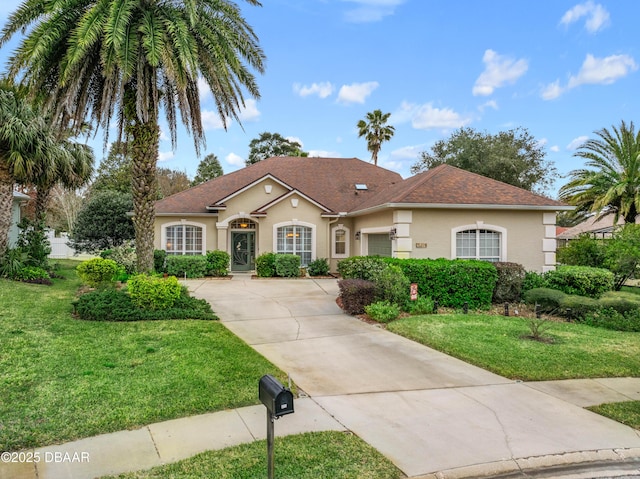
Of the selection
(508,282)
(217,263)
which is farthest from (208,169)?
(508,282)

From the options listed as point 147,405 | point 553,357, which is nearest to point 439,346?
point 553,357

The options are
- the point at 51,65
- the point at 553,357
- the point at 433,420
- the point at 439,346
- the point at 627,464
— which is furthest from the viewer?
the point at 51,65

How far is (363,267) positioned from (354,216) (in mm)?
8138

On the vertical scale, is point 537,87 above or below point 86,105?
above

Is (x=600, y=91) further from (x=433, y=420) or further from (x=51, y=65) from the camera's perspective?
(x=51, y=65)

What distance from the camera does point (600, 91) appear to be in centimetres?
1652

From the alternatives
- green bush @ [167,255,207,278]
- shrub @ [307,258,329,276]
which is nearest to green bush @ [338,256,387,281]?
shrub @ [307,258,329,276]

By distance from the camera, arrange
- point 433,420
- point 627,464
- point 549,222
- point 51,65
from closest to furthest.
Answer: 1. point 627,464
2. point 433,420
3. point 51,65
4. point 549,222

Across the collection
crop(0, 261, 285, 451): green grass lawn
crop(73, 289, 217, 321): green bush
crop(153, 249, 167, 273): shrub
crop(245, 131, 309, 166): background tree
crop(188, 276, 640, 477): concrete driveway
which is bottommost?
crop(188, 276, 640, 477): concrete driveway

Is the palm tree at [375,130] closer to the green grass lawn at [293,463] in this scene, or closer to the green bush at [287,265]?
the green bush at [287,265]

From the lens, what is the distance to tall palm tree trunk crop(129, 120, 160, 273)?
11602mm

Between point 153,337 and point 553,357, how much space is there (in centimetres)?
761

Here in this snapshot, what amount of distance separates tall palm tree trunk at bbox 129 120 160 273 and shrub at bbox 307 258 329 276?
28.6 feet

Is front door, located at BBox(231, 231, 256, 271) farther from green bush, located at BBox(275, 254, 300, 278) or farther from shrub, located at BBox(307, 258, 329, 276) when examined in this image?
shrub, located at BBox(307, 258, 329, 276)
